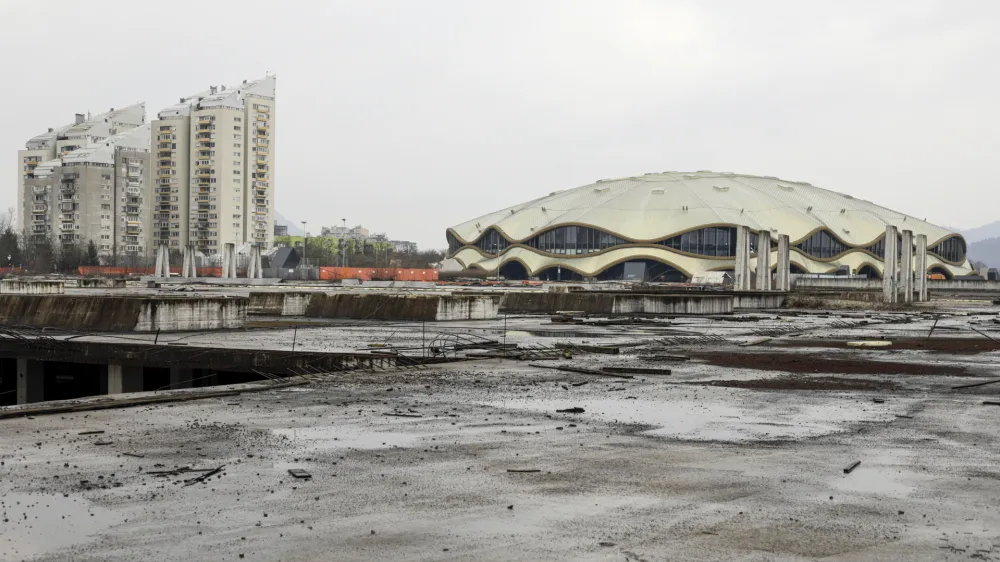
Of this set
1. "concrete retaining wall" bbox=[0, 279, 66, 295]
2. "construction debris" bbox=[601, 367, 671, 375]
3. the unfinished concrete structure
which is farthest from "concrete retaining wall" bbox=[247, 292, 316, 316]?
the unfinished concrete structure

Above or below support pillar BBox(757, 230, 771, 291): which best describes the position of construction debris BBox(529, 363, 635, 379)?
below

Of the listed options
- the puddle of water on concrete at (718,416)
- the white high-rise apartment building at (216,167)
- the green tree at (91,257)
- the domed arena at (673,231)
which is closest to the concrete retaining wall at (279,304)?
the puddle of water on concrete at (718,416)

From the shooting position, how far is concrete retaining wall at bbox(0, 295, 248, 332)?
28703 millimetres

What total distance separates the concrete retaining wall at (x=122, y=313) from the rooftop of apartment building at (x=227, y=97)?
12974 centimetres

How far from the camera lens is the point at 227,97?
15588 centimetres

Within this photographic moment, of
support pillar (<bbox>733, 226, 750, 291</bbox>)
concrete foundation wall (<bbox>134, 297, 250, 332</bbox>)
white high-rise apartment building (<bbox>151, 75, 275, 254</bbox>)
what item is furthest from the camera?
white high-rise apartment building (<bbox>151, 75, 275, 254</bbox>)

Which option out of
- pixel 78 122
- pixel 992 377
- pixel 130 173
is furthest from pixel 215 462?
pixel 78 122

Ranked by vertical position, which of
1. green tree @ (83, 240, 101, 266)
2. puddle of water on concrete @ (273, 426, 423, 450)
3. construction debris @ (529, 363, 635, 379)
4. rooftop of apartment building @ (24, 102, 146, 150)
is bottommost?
puddle of water on concrete @ (273, 426, 423, 450)

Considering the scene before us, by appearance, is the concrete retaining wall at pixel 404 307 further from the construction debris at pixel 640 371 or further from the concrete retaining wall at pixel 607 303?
the construction debris at pixel 640 371

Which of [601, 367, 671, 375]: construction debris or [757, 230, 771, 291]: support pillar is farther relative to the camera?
[757, 230, 771, 291]: support pillar

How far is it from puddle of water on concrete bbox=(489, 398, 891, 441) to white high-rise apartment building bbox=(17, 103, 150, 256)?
147893mm

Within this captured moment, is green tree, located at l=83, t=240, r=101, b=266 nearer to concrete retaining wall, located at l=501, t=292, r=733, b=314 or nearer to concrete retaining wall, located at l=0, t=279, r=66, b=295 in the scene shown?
concrete retaining wall, located at l=0, t=279, r=66, b=295

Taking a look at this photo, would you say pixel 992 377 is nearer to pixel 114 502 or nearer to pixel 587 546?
pixel 587 546

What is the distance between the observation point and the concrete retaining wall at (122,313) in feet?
94.2
